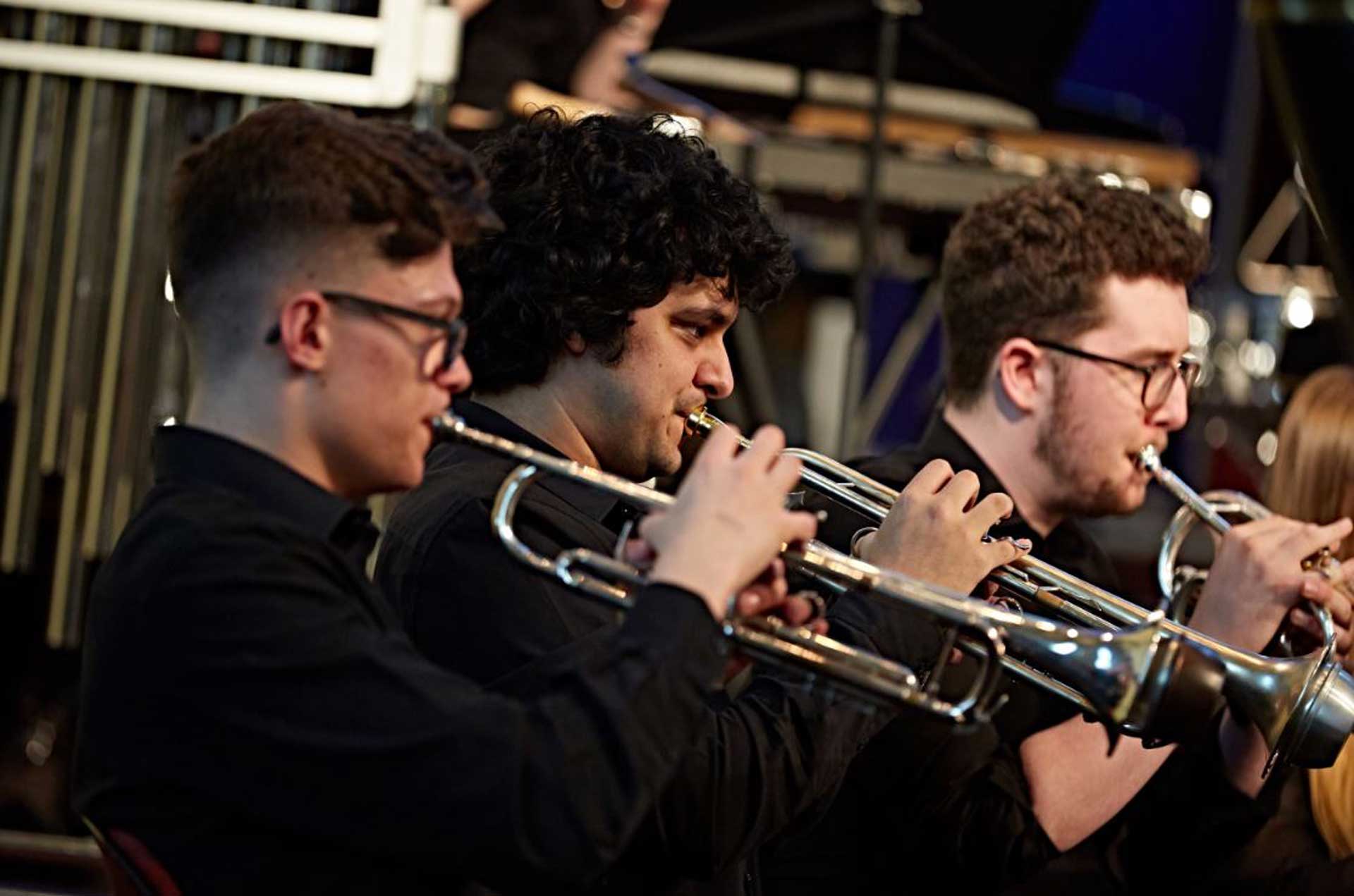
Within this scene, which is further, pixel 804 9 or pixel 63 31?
A: pixel 804 9

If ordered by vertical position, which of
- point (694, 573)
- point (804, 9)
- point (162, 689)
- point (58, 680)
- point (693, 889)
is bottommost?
point (58, 680)

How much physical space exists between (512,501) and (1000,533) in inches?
59.9

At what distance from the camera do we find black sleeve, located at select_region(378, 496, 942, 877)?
2.27 metres

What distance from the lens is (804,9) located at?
16.6 feet

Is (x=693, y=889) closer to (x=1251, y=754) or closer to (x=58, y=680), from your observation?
(x=1251, y=754)

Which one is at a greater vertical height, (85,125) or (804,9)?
(804,9)

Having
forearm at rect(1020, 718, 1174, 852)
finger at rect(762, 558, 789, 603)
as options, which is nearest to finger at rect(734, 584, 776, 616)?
finger at rect(762, 558, 789, 603)

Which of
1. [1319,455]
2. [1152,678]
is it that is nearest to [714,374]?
[1152,678]

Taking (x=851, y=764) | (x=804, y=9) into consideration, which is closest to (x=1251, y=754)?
(x=851, y=764)

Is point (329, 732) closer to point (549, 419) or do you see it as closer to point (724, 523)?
point (724, 523)

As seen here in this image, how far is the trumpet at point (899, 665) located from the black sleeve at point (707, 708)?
8 centimetres

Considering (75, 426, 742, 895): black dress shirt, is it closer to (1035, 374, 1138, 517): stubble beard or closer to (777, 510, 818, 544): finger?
(777, 510, 818, 544): finger

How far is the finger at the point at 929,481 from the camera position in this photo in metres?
2.56

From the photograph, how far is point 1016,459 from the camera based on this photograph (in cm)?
362
